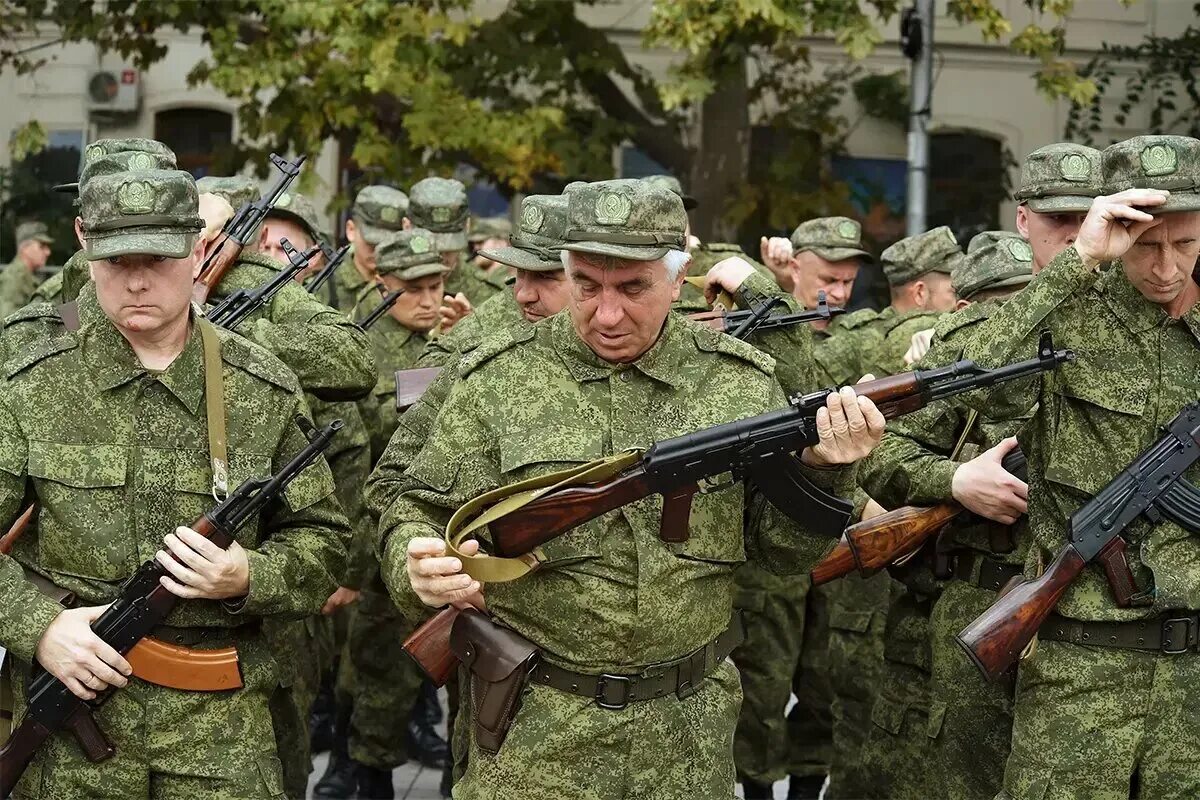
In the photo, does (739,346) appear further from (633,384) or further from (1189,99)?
(1189,99)

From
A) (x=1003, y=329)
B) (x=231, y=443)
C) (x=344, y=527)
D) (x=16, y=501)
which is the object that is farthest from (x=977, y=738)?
(x=16, y=501)

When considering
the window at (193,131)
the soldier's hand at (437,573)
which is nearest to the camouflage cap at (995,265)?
the soldier's hand at (437,573)

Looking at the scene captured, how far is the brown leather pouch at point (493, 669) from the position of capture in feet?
15.9

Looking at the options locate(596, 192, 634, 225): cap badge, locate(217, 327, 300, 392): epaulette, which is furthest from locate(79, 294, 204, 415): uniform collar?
locate(596, 192, 634, 225): cap badge

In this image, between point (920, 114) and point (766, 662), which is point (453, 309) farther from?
point (920, 114)

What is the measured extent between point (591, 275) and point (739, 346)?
1.60 ft

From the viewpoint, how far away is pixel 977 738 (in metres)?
6.35

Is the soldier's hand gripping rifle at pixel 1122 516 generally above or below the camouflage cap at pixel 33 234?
above

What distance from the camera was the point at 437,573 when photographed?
4637 mm

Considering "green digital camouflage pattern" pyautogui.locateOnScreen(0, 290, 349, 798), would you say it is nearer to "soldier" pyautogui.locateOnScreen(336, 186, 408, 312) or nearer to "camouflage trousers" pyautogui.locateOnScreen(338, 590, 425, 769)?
"camouflage trousers" pyautogui.locateOnScreen(338, 590, 425, 769)

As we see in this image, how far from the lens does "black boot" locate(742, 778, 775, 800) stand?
880cm

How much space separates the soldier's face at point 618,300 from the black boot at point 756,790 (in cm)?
432

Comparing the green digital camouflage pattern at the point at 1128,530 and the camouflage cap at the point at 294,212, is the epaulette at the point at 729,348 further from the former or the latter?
the camouflage cap at the point at 294,212

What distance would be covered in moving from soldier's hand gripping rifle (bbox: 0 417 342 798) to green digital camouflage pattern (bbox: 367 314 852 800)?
39 cm
